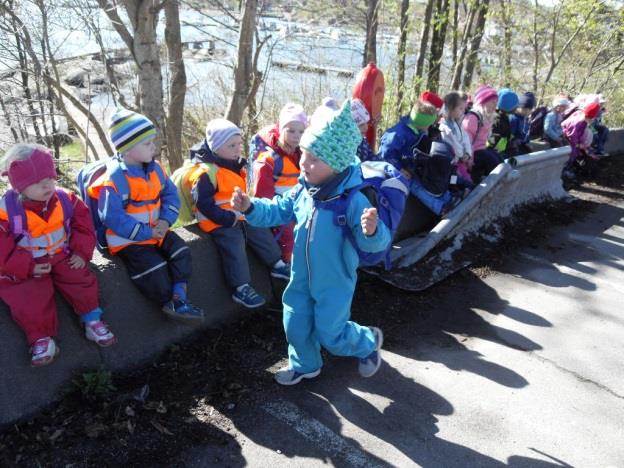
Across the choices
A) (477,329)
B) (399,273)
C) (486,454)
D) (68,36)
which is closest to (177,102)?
(68,36)

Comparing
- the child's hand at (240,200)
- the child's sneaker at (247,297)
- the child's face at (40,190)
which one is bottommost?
the child's sneaker at (247,297)

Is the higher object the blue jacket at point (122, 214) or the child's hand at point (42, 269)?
the blue jacket at point (122, 214)

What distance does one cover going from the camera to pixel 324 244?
2.92m

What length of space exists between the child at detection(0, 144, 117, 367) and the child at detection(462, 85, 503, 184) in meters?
4.80

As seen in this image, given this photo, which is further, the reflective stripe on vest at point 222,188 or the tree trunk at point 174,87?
the tree trunk at point 174,87

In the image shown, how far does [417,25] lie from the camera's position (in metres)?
11.2

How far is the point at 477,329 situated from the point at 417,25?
8.86 m

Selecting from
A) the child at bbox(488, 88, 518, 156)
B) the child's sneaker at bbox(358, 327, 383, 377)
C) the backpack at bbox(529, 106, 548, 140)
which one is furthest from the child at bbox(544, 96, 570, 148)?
the child's sneaker at bbox(358, 327, 383, 377)

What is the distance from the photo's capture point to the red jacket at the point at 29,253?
2.68 metres

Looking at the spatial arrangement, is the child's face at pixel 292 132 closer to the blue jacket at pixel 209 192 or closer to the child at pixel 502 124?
the blue jacket at pixel 209 192

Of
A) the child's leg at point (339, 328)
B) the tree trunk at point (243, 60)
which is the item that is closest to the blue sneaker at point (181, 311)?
the child's leg at point (339, 328)

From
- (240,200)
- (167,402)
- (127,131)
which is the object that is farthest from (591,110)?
(167,402)

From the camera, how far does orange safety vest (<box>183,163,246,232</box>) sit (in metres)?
3.60

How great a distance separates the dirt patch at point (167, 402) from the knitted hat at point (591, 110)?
6.47 m
